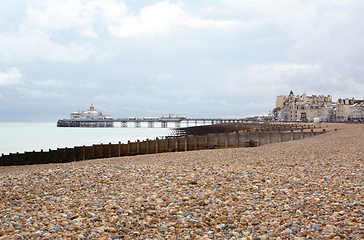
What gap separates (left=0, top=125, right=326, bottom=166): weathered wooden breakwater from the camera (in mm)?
23469

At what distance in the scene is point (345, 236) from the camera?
Result: 16.0ft

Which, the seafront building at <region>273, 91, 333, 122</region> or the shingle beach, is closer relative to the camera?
the shingle beach

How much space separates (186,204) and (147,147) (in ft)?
62.7

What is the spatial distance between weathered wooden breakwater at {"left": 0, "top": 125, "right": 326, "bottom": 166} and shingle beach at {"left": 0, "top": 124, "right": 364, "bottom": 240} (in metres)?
14.1

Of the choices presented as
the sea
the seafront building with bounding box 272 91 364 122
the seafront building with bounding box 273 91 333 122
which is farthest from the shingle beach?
the seafront building with bounding box 272 91 364 122

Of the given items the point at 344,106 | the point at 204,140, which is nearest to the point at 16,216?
the point at 204,140

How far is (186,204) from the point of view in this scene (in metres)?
6.87

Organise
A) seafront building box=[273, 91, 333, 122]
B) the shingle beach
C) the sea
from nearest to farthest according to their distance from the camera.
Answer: the shingle beach
the sea
seafront building box=[273, 91, 333, 122]

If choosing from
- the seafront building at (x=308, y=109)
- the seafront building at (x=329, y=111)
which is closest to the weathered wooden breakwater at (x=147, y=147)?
the seafront building at (x=308, y=109)

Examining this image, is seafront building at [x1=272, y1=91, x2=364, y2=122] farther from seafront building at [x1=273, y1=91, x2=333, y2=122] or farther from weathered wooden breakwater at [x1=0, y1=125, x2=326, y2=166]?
weathered wooden breakwater at [x1=0, y1=125, x2=326, y2=166]

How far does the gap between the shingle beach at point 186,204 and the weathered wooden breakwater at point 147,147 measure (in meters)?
14.1

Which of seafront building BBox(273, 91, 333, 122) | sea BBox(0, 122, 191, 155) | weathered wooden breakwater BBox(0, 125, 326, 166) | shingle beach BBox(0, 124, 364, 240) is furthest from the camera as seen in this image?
seafront building BBox(273, 91, 333, 122)

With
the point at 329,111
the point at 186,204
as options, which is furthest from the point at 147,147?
the point at 329,111

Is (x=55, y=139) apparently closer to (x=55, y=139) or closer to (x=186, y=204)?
(x=55, y=139)
